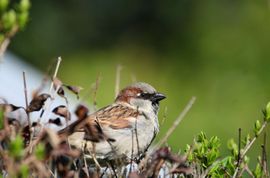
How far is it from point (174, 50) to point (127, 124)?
248 inches

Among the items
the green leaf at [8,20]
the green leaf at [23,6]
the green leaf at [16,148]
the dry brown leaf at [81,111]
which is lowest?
the green leaf at [16,148]

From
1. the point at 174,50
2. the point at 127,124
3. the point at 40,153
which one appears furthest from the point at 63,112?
the point at 174,50

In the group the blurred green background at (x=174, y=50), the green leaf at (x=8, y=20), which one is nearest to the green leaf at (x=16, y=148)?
the green leaf at (x=8, y=20)

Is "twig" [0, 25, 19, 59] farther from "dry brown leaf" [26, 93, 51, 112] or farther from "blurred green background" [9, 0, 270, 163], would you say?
"blurred green background" [9, 0, 270, 163]

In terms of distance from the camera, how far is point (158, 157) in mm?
1936

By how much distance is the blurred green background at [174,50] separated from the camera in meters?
8.22

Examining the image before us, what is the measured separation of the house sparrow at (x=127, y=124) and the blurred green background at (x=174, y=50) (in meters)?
3.45

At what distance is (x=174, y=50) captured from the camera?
9.76 m

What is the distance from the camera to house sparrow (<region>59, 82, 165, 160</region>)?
3.22m

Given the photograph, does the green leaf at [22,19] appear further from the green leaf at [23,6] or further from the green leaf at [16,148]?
the green leaf at [16,148]

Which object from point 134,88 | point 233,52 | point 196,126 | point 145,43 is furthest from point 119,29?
point 134,88

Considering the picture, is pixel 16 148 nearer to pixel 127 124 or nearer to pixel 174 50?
pixel 127 124

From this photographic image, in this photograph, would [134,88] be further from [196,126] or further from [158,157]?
[196,126]

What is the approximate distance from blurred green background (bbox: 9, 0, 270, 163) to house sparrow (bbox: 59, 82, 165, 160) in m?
3.45
